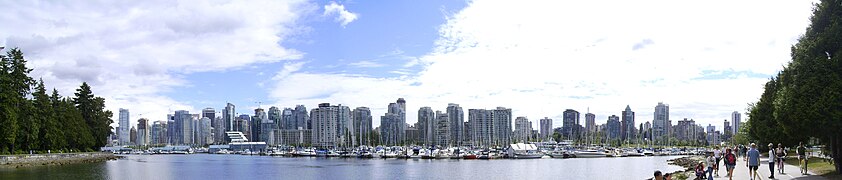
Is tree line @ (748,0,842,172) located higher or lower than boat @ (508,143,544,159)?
higher

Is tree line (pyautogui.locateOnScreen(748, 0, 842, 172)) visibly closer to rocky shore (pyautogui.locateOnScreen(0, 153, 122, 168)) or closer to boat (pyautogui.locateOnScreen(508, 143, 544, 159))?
rocky shore (pyautogui.locateOnScreen(0, 153, 122, 168))

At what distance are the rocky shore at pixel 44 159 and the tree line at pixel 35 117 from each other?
1.67 metres

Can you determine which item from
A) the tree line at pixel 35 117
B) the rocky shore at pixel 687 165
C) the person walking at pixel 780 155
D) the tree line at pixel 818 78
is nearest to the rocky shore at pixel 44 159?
the tree line at pixel 35 117

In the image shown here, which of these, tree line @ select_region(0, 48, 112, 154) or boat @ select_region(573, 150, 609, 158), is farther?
boat @ select_region(573, 150, 609, 158)

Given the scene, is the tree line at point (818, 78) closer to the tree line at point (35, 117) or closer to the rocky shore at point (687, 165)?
the rocky shore at point (687, 165)

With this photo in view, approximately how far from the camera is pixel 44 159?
78.4 metres

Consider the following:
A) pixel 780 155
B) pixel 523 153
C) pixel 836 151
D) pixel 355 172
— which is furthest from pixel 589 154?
pixel 836 151

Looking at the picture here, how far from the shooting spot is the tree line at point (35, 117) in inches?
2740

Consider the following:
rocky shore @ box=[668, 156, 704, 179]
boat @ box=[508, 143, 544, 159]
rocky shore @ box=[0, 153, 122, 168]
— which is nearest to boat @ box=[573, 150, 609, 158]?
boat @ box=[508, 143, 544, 159]

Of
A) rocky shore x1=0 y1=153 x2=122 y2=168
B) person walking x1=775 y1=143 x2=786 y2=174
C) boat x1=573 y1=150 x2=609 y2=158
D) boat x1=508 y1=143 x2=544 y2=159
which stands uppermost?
person walking x1=775 y1=143 x2=786 y2=174

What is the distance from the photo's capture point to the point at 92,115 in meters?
108

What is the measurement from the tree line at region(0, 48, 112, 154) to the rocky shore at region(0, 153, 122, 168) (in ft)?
5.48

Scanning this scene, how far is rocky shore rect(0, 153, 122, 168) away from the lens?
68.8 meters

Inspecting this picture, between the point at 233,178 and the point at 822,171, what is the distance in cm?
5356
